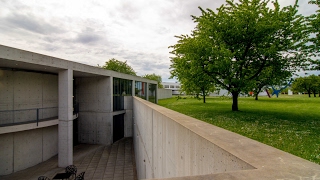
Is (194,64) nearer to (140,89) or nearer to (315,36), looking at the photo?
(315,36)

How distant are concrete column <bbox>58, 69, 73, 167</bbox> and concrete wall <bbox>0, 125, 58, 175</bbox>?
2.31 m

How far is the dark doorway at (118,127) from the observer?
20.6 m

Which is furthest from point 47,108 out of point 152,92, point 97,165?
point 152,92

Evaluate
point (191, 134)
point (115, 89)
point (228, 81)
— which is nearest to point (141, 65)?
point (115, 89)

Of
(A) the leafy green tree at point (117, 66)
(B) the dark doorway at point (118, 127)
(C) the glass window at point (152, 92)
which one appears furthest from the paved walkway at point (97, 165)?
(A) the leafy green tree at point (117, 66)

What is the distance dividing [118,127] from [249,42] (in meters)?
16.2

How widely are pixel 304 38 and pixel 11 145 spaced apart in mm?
23987

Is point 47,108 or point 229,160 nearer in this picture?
point 229,160

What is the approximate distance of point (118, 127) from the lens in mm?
21406

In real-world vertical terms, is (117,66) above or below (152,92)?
above

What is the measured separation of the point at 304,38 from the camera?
15211 mm

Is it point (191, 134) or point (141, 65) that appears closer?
point (191, 134)

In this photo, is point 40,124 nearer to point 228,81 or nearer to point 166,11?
point 166,11

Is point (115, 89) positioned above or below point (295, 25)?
below
